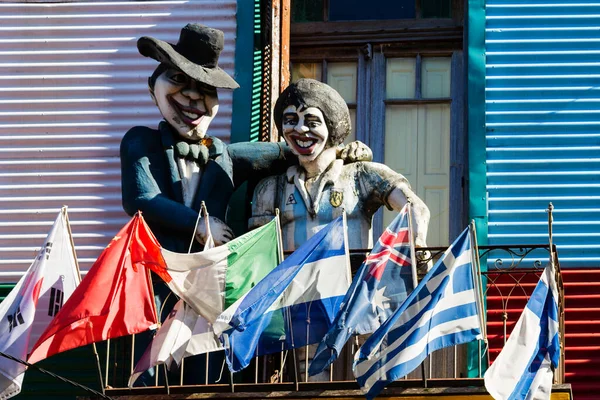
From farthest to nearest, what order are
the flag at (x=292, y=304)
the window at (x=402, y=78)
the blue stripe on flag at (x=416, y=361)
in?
the window at (x=402, y=78)
the flag at (x=292, y=304)
the blue stripe on flag at (x=416, y=361)

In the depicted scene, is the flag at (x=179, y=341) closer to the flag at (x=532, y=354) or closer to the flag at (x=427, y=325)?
the flag at (x=427, y=325)

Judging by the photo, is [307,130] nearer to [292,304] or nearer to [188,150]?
[188,150]

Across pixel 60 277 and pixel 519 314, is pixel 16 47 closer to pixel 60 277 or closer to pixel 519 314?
pixel 60 277

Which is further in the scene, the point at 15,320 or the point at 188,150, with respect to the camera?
the point at 188,150

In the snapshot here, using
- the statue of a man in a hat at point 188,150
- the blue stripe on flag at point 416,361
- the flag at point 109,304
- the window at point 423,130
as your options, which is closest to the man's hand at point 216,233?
the statue of a man in a hat at point 188,150

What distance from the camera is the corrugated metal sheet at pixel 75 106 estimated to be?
18812 mm

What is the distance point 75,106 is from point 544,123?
4026 mm

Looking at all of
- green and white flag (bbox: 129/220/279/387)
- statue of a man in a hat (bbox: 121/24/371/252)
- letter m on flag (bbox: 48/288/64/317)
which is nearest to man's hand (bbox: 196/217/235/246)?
statue of a man in a hat (bbox: 121/24/371/252)

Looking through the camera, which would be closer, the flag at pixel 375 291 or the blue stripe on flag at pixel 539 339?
the blue stripe on flag at pixel 539 339

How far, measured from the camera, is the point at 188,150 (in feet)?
59.2

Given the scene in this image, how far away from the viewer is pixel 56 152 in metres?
19.0

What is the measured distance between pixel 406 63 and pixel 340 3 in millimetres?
808

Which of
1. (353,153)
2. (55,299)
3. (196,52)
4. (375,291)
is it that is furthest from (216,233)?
(375,291)

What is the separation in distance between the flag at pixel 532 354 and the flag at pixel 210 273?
2033 mm
